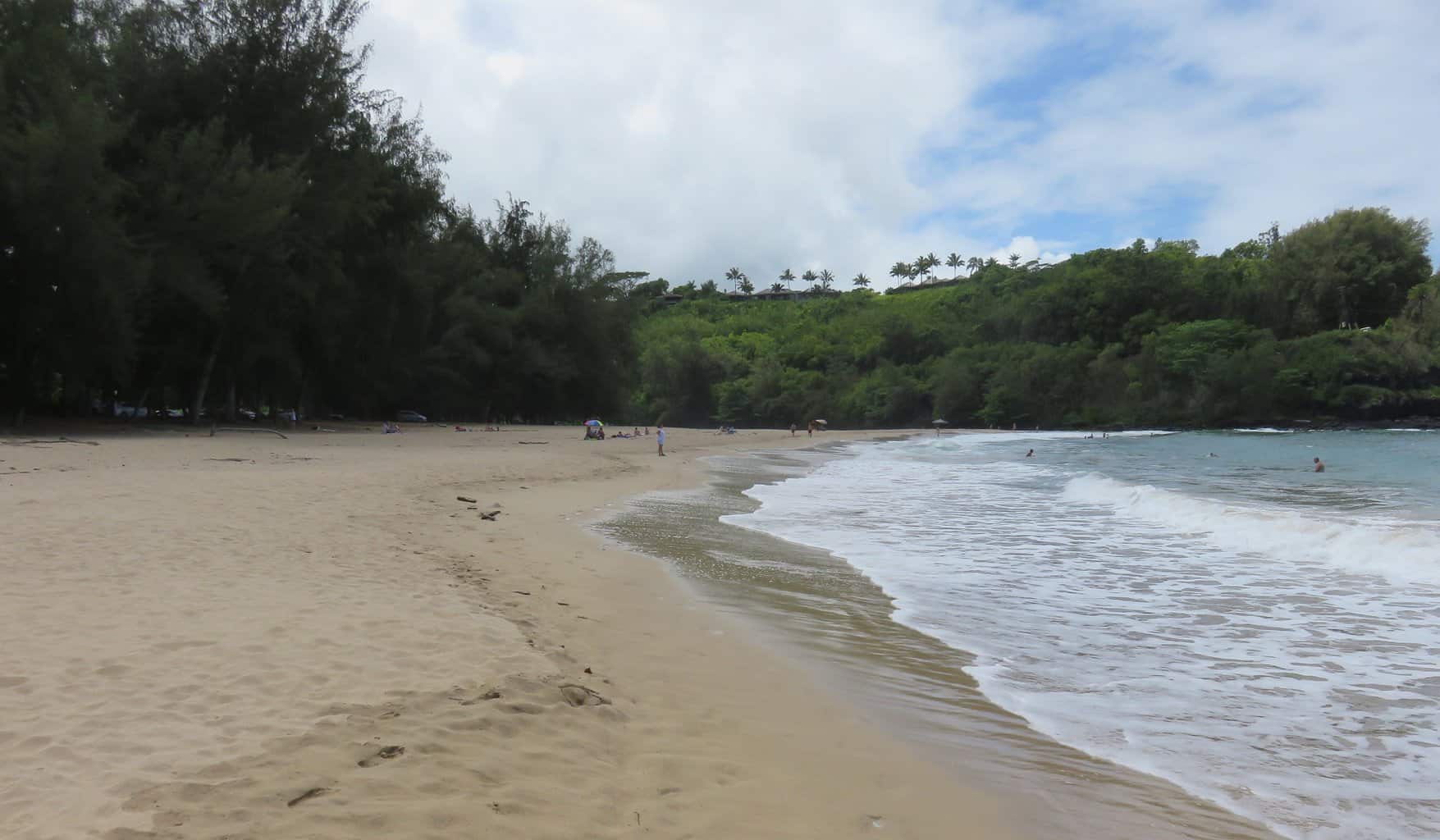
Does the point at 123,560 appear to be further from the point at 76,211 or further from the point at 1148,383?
the point at 1148,383

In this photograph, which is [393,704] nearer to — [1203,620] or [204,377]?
[1203,620]

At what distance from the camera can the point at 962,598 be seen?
7.84 metres

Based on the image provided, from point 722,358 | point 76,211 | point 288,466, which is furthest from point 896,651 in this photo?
point 722,358

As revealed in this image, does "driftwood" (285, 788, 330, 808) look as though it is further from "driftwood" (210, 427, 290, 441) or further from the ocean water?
"driftwood" (210, 427, 290, 441)

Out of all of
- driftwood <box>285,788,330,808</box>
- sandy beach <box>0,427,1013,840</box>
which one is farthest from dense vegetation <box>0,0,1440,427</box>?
driftwood <box>285,788,330,808</box>

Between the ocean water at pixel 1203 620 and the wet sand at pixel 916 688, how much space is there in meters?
0.18

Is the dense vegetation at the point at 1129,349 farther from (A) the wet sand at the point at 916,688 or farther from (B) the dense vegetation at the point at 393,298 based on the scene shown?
(A) the wet sand at the point at 916,688

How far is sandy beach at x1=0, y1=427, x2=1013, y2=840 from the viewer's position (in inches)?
114

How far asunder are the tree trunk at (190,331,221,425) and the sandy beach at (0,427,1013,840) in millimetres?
22176

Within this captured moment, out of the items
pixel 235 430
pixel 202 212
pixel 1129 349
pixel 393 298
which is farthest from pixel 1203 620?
pixel 1129 349

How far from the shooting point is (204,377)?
28.8 meters

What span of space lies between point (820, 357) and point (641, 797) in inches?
4108

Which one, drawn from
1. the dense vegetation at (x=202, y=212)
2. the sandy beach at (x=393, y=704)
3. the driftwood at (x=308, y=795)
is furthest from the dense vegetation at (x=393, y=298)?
the driftwood at (x=308, y=795)

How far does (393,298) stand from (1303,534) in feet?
109
